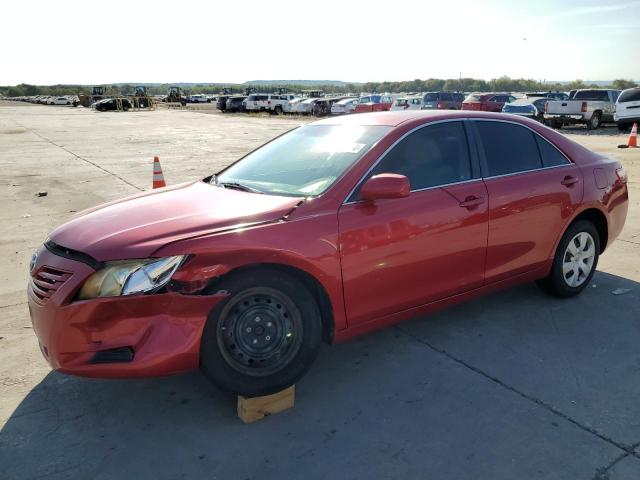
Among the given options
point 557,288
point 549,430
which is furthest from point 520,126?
point 549,430

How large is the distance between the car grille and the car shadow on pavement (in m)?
0.72

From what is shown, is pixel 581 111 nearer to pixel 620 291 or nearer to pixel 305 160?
pixel 620 291

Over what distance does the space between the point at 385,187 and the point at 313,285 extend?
73 cm

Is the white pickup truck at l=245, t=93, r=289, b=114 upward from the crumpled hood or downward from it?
upward

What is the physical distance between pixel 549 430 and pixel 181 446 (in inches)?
78.1

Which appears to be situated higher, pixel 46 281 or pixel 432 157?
pixel 432 157

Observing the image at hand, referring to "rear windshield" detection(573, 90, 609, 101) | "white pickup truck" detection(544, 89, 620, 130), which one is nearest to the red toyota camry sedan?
"white pickup truck" detection(544, 89, 620, 130)

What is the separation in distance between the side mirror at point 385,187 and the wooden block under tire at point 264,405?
1.24 meters

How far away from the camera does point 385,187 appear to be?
122 inches

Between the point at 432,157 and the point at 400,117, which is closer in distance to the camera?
A: the point at 432,157

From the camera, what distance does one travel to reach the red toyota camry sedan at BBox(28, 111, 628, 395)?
2.66m

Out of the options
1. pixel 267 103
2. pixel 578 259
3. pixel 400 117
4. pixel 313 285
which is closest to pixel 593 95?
pixel 578 259

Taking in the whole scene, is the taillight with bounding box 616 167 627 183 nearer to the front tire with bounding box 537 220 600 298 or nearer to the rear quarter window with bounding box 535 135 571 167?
the front tire with bounding box 537 220 600 298

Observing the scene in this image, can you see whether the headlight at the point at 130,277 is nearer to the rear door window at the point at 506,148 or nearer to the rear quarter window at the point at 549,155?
the rear door window at the point at 506,148
